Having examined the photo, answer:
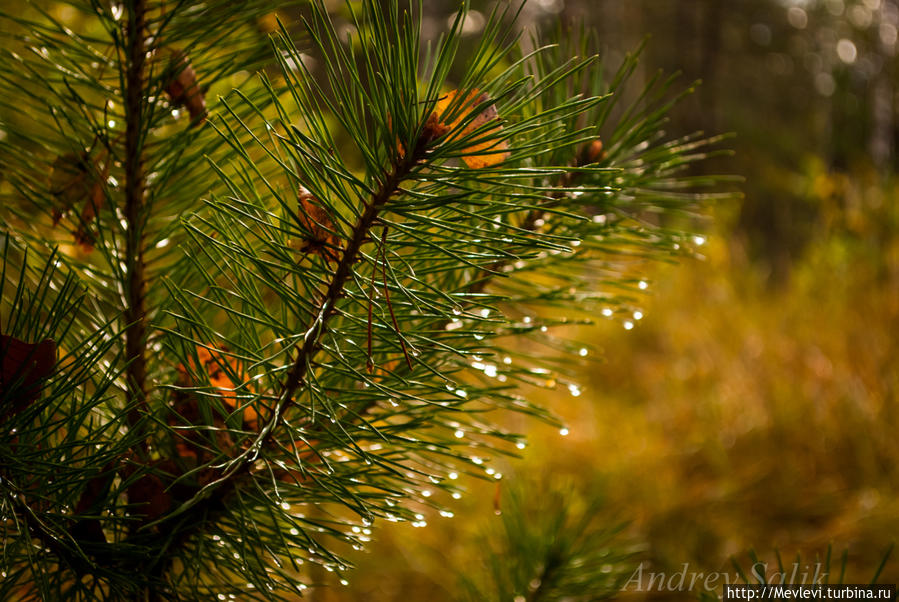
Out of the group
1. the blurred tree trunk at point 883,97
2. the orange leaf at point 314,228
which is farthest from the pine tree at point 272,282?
the blurred tree trunk at point 883,97

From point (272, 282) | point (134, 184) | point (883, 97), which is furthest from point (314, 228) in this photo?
point (883, 97)

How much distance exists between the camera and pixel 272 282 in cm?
30

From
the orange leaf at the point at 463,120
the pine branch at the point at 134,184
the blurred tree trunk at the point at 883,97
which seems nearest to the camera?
the orange leaf at the point at 463,120

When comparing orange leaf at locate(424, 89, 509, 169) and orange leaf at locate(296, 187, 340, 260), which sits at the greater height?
orange leaf at locate(424, 89, 509, 169)

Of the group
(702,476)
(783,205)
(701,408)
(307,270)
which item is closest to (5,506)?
(307,270)

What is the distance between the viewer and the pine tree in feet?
0.92

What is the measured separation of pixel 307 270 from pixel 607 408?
1702 millimetres

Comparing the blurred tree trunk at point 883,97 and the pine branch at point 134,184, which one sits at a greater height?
the blurred tree trunk at point 883,97

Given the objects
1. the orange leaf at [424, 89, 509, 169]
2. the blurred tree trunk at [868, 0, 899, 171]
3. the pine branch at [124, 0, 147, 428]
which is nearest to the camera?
the orange leaf at [424, 89, 509, 169]

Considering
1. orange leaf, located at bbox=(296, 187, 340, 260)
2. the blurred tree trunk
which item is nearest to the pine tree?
orange leaf, located at bbox=(296, 187, 340, 260)

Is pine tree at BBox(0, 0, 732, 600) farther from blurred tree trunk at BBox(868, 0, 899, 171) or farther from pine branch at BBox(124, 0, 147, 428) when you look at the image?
blurred tree trunk at BBox(868, 0, 899, 171)

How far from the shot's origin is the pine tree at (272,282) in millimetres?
281

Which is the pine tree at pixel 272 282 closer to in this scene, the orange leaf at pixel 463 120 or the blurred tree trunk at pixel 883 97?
the orange leaf at pixel 463 120

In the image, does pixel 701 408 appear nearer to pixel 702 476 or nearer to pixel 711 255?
pixel 702 476
